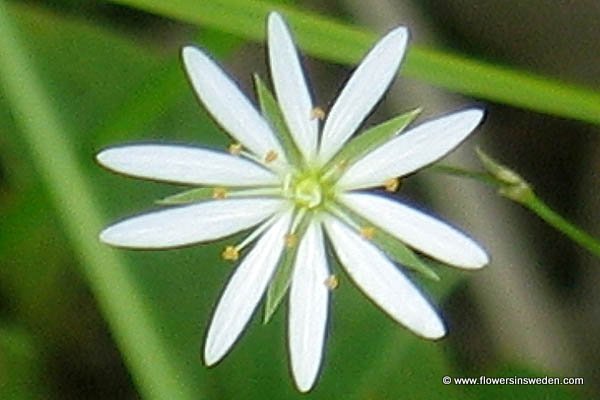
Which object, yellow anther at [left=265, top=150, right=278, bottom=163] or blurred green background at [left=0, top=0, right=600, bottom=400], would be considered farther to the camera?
blurred green background at [left=0, top=0, right=600, bottom=400]

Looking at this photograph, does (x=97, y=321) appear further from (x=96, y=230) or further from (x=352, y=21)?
(x=352, y=21)

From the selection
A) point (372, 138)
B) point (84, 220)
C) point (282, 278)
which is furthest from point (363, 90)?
point (84, 220)

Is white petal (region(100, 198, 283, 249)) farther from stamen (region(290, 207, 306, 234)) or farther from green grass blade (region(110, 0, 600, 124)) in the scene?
green grass blade (region(110, 0, 600, 124))

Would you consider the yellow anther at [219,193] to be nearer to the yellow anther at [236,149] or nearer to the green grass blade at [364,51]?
the yellow anther at [236,149]

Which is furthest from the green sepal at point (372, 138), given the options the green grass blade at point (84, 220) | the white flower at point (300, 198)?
the green grass blade at point (84, 220)

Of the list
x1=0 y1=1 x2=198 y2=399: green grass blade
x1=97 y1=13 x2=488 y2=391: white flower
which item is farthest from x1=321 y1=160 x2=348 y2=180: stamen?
x1=0 y1=1 x2=198 y2=399: green grass blade
